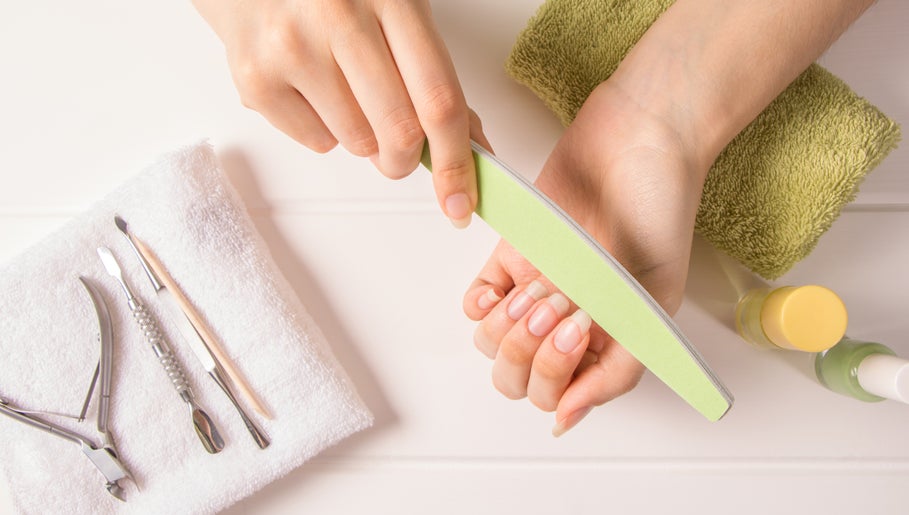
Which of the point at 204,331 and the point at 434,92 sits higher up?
the point at 434,92

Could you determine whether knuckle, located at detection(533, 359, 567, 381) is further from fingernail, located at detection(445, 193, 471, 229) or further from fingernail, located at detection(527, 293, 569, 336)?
fingernail, located at detection(445, 193, 471, 229)

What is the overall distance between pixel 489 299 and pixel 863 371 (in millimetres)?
322

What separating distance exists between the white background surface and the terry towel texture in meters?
0.04

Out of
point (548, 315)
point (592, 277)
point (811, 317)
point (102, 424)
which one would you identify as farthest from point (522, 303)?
point (102, 424)

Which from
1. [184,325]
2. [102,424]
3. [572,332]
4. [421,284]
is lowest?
[102,424]

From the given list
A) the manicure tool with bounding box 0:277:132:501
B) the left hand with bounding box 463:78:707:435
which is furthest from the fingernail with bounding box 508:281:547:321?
the manicure tool with bounding box 0:277:132:501

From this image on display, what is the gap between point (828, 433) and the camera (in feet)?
2.15

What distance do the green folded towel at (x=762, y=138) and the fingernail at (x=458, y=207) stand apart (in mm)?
184

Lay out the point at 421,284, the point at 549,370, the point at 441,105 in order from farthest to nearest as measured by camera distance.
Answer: the point at 421,284 → the point at 549,370 → the point at 441,105

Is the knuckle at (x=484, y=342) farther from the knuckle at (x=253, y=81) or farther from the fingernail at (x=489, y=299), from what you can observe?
the knuckle at (x=253, y=81)

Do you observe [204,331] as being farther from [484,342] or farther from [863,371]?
[863,371]

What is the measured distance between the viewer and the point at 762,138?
23.3 inches

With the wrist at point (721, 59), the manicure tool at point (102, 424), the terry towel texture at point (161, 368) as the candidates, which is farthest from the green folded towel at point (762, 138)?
the manicure tool at point (102, 424)

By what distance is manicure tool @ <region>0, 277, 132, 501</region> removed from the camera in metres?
0.63
